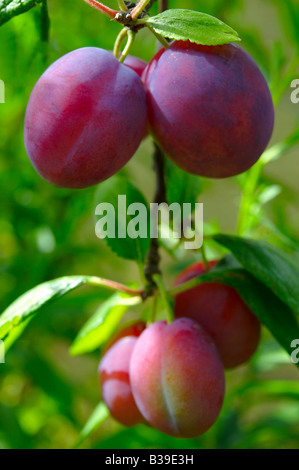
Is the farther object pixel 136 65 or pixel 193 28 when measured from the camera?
pixel 136 65

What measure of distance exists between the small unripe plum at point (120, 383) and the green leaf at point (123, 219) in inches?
3.2

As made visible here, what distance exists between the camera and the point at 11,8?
333 millimetres

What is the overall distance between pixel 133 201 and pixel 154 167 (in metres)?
0.04

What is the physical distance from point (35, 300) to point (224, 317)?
0.16 m

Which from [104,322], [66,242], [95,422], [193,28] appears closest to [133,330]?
[104,322]

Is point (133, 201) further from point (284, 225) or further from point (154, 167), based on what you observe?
point (284, 225)

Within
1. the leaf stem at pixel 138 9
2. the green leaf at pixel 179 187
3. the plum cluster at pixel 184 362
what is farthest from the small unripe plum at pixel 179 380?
the leaf stem at pixel 138 9

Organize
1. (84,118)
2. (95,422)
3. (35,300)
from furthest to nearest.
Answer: (95,422) → (35,300) → (84,118)

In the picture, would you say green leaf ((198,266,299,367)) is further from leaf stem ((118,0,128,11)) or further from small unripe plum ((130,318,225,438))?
leaf stem ((118,0,128,11))

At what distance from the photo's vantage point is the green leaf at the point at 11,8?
33 cm

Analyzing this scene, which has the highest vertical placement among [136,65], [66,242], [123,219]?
[136,65]

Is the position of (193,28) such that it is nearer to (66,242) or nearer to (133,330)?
(133,330)

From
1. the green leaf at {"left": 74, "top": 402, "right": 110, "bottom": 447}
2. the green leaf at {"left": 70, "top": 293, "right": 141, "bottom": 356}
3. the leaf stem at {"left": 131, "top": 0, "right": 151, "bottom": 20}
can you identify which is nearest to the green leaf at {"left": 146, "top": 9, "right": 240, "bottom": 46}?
the leaf stem at {"left": 131, "top": 0, "right": 151, "bottom": 20}

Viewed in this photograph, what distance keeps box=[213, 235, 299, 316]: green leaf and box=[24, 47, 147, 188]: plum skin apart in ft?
0.51
